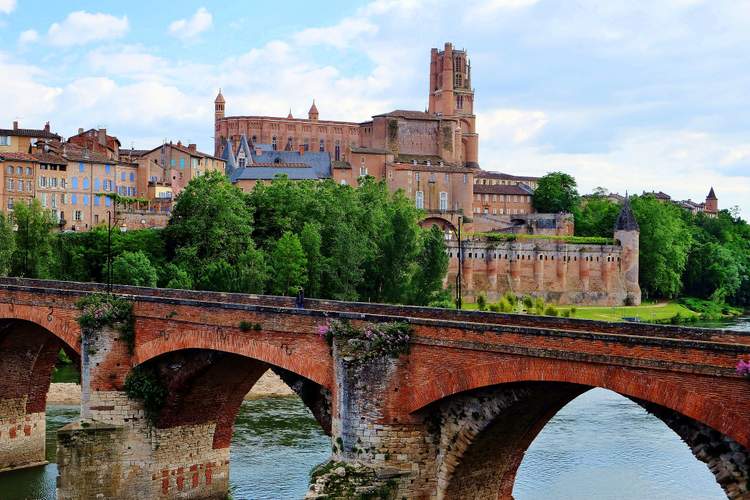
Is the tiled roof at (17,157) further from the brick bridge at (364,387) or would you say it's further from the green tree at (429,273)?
the brick bridge at (364,387)

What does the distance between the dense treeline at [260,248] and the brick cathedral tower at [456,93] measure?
225ft

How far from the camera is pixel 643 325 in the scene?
2105 cm

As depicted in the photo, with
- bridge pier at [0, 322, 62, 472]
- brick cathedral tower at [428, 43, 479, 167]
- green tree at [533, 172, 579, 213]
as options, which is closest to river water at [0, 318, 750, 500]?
bridge pier at [0, 322, 62, 472]

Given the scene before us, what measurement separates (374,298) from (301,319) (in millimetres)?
39676

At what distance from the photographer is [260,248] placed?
67.9m

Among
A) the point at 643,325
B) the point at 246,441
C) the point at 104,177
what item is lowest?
the point at 246,441

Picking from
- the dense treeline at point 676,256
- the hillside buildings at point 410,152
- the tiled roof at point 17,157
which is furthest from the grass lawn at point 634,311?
the tiled roof at point 17,157

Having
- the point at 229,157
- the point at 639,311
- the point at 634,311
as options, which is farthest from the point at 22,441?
the point at 229,157

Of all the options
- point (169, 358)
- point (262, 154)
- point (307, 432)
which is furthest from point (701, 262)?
point (169, 358)

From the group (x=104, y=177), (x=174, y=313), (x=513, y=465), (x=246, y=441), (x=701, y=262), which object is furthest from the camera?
(x=701, y=262)

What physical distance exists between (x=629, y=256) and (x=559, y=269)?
23.2 ft

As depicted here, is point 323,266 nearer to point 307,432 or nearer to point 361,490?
point 307,432

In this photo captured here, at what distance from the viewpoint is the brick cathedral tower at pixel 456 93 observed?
140750 mm

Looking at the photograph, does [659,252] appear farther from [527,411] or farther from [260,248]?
[527,411]
